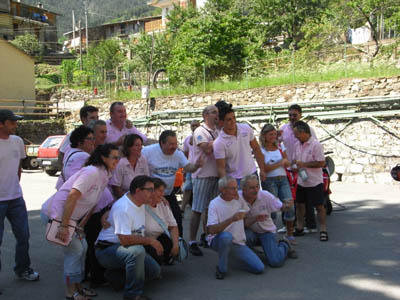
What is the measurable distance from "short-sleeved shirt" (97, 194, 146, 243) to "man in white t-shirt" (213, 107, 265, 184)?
1597 millimetres

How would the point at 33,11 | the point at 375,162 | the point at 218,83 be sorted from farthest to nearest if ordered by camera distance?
the point at 33,11
the point at 218,83
the point at 375,162

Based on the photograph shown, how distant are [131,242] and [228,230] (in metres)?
1.29

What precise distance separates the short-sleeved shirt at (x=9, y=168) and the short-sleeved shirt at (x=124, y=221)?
114 cm

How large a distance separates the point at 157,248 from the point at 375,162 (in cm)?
879

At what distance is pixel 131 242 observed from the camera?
425cm

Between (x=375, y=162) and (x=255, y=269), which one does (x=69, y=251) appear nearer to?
(x=255, y=269)

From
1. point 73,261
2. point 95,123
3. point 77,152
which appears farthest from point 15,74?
point 73,261

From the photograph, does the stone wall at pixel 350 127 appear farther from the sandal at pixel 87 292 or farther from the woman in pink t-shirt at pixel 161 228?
the sandal at pixel 87 292

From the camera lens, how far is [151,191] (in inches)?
173

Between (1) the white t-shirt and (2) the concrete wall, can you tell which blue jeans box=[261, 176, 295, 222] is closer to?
(1) the white t-shirt

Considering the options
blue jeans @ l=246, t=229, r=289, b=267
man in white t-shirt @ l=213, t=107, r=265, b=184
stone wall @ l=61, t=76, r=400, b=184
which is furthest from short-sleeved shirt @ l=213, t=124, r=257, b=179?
stone wall @ l=61, t=76, r=400, b=184

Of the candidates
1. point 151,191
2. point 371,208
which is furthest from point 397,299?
point 371,208

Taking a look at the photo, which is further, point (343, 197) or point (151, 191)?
point (343, 197)

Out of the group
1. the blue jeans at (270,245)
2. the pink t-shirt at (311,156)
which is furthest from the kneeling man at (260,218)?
the pink t-shirt at (311,156)
